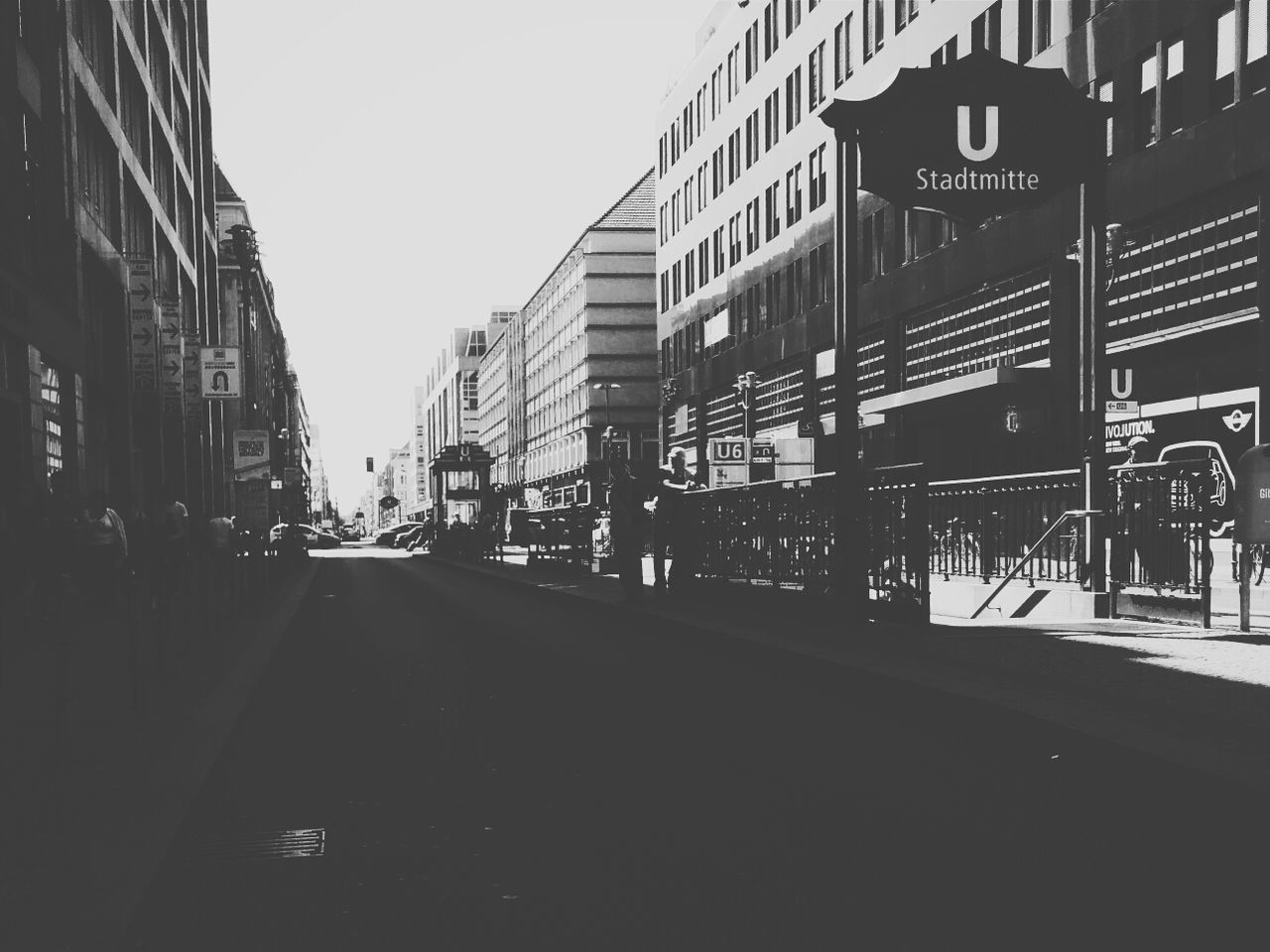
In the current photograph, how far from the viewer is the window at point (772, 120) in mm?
50594

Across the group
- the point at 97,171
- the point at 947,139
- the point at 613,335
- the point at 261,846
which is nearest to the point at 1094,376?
the point at 947,139

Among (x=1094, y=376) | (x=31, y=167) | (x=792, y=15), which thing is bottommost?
(x=1094, y=376)

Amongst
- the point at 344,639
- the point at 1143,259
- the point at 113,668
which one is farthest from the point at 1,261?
the point at 1143,259

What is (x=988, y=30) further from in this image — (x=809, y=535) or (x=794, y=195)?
(x=809, y=535)

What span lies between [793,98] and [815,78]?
2.09m

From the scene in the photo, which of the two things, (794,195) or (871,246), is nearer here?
(871,246)

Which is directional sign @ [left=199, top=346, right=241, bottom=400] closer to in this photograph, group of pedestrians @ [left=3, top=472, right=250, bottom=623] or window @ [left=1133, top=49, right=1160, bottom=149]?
group of pedestrians @ [left=3, top=472, right=250, bottom=623]

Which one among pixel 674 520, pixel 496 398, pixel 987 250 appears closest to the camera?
pixel 674 520

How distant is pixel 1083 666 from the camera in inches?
363

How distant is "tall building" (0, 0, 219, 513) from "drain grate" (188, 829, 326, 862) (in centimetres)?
1660

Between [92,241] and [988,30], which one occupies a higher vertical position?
[988,30]

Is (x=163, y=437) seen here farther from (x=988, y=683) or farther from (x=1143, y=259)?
(x=988, y=683)

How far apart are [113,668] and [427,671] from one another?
224 cm

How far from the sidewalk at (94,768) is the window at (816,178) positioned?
120 feet
